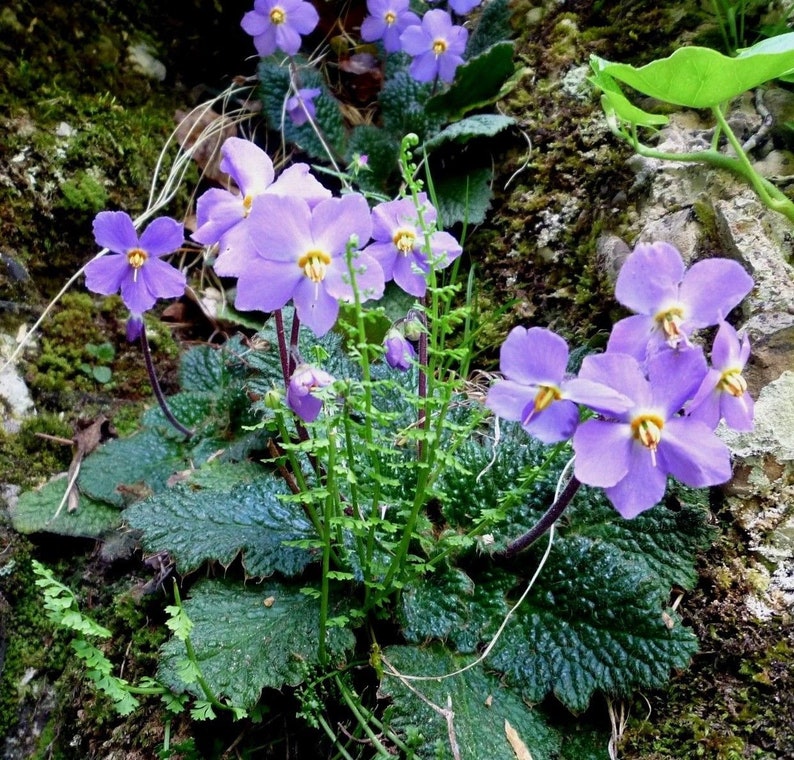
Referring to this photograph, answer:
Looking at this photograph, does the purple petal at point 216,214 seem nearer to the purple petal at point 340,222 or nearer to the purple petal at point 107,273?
the purple petal at point 340,222

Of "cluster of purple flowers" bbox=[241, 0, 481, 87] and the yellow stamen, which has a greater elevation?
the yellow stamen

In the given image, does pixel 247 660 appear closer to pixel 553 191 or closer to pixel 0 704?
pixel 0 704

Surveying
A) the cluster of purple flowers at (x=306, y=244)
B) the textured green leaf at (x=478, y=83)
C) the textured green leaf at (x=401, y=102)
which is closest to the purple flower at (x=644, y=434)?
the cluster of purple flowers at (x=306, y=244)

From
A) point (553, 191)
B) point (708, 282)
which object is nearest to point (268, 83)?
point (553, 191)

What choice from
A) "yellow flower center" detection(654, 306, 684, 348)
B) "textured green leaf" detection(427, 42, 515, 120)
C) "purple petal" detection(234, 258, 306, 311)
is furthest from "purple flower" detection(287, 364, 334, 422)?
"textured green leaf" detection(427, 42, 515, 120)

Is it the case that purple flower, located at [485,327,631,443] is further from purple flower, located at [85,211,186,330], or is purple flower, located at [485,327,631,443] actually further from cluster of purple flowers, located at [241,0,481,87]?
cluster of purple flowers, located at [241,0,481,87]

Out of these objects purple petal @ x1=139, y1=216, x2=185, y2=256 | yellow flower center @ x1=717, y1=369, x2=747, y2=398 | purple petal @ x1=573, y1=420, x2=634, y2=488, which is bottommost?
yellow flower center @ x1=717, y1=369, x2=747, y2=398
